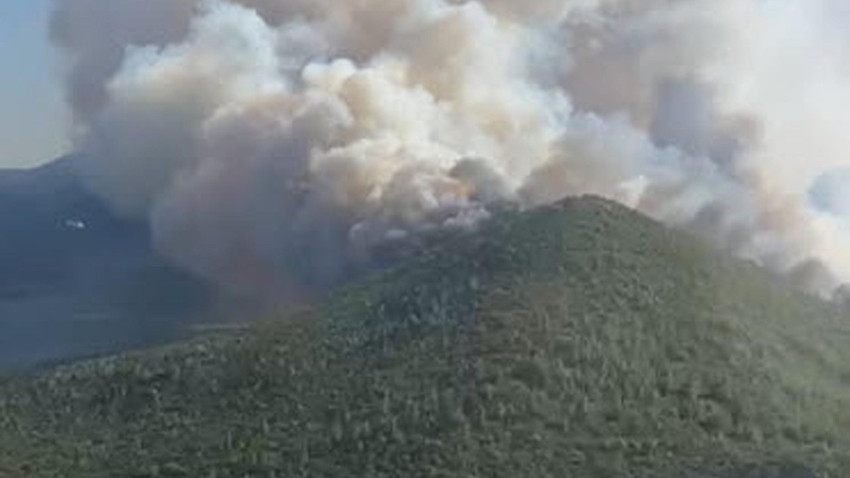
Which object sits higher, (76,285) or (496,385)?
(76,285)

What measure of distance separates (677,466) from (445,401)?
16.2 ft

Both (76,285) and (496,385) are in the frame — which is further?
(76,285)

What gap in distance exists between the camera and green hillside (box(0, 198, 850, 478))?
3338 centimetres

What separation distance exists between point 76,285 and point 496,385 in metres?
45.2

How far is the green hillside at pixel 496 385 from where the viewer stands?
3338 cm

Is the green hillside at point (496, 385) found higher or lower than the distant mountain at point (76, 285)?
lower

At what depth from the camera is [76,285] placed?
255 ft

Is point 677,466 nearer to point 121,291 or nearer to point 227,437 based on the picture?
point 227,437

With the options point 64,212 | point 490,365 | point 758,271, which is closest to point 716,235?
point 758,271

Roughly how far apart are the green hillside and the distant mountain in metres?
16.1

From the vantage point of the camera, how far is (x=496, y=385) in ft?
117

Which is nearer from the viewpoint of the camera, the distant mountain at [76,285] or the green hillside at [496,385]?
the green hillside at [496,385]

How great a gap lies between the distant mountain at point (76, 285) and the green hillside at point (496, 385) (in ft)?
52.9

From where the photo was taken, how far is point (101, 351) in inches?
2173
